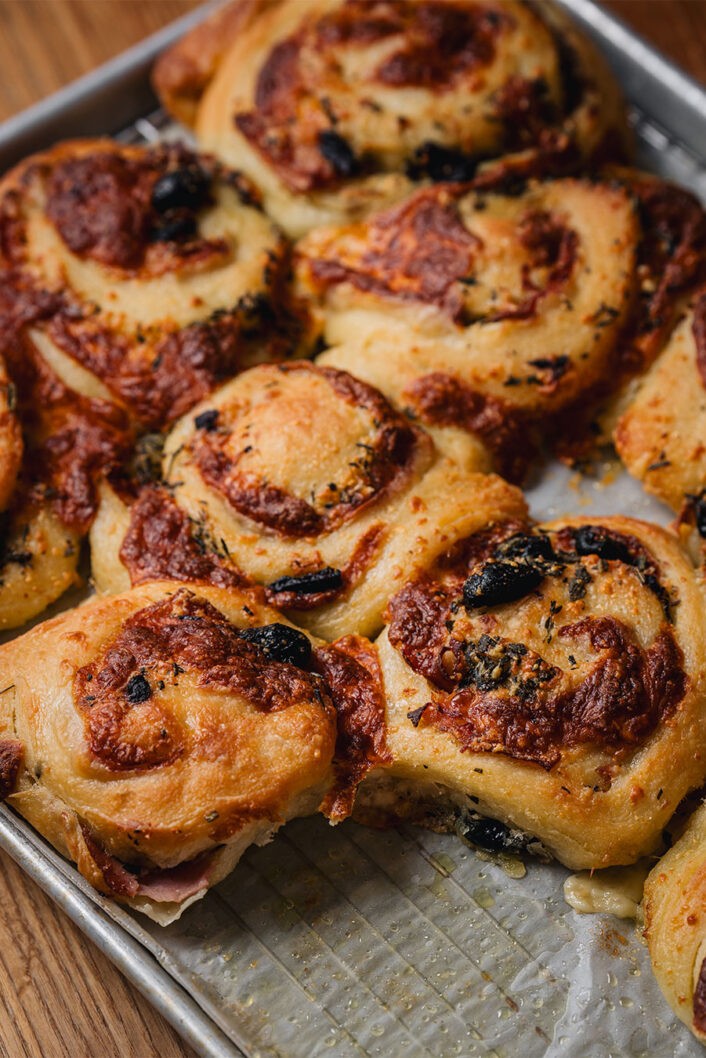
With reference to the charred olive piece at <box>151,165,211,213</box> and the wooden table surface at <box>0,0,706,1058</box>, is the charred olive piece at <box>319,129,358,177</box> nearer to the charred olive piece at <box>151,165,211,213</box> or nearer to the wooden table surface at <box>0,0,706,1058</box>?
the charred olive piece at <box>151,165,211,213</box>

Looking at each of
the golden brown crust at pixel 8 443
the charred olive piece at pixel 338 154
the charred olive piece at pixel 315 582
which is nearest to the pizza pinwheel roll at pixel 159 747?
the charred olive piece at pixel 315 582

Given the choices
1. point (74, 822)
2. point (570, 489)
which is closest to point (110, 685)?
point (74, 822)

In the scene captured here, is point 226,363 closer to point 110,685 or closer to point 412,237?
point 412,237

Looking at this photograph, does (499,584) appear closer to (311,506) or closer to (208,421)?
(311,506)

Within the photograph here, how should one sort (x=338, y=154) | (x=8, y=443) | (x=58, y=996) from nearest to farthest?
1. (x=58, y=996)
2. (x=8, y=443)
3. (x=338, y=154)

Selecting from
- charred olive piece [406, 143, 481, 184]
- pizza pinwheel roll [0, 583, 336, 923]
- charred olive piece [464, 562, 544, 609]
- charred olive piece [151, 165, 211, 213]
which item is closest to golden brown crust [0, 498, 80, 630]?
pizza pinwheel roll [0, 583, 336, 923]

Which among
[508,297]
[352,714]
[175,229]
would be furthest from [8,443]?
[508,297]
